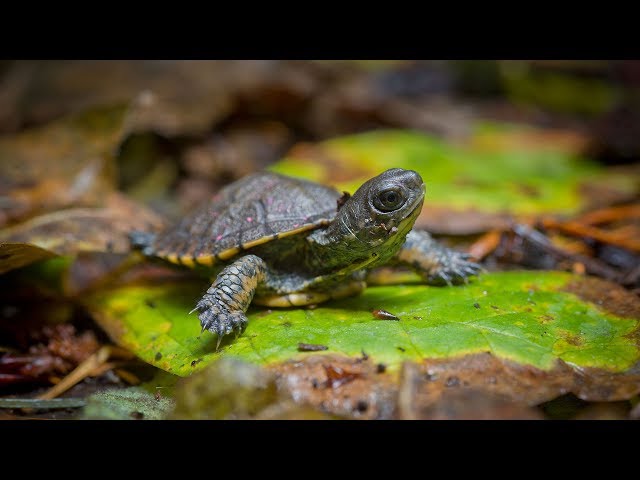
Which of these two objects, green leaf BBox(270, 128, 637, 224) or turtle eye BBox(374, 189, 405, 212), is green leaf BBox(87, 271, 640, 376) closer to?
turtle eye BBox(374, 189, 405, 212)

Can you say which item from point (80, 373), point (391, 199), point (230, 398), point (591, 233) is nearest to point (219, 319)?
point (230, 398)

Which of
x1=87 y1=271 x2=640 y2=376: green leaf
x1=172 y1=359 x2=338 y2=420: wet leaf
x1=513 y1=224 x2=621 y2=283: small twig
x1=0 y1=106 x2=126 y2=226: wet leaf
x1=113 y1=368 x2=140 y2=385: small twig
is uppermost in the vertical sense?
x1=0 y1=106 x2=126 y2=226: wet leaf

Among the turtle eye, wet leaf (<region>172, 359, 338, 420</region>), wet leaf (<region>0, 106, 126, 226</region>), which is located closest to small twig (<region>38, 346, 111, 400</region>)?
wet leaf (<region>172, 359, 338, 420</region>)

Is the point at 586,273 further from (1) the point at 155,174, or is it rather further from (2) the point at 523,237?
(1) the point at 155,174

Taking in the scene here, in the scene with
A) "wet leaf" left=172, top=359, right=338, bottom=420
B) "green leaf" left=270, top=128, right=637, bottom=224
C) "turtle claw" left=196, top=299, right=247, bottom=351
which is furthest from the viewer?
"green leaf" left=270, top=128, right=637, bottom=224

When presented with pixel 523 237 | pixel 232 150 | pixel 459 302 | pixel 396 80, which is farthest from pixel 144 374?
pixel 396 80

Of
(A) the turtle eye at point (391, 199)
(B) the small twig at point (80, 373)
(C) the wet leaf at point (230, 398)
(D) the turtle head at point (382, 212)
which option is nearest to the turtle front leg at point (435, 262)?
(D) the turtle head at point (382, 212)

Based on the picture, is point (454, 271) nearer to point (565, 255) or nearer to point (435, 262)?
point (435, 262)

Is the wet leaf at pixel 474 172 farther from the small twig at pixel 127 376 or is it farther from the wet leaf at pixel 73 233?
the small twig at pixel 127 376
